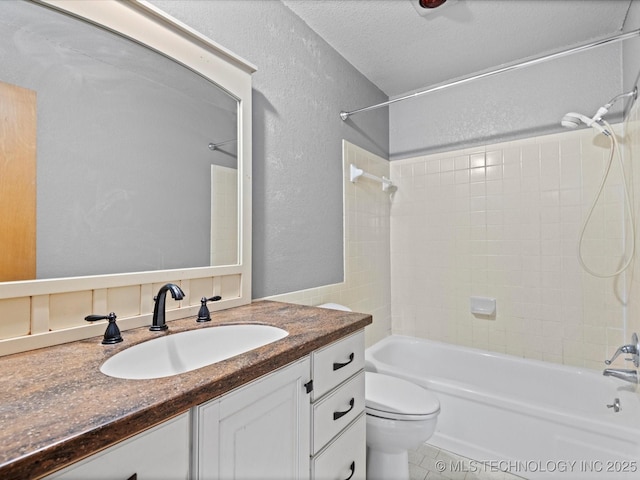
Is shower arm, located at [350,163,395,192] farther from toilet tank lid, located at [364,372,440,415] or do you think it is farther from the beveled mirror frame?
toilet tank lid, located at [364,372,440,415]

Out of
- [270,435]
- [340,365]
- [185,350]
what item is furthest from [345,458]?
[185,350]

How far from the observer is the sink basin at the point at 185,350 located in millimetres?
839

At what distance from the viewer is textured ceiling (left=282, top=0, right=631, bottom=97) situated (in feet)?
5.59

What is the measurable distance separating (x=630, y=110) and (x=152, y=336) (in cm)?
250

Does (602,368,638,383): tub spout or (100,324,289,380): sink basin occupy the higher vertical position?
(100,324,289,380): sink basin

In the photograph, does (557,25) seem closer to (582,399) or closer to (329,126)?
(329,126)

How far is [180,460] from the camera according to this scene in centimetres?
59

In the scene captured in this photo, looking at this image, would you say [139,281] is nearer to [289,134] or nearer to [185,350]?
[185,350]

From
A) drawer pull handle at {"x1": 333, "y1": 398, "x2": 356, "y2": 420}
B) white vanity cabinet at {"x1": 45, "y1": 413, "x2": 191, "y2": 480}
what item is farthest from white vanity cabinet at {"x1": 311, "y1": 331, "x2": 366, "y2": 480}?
white vanity cabinet at {"x1": 45, "y1": 413, "x2": 191, "y2": 480}

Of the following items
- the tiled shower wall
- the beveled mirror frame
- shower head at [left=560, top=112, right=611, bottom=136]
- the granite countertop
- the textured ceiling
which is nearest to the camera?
the granite countertop

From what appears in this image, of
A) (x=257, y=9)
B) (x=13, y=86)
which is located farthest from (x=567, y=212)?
(x=13, y=86)

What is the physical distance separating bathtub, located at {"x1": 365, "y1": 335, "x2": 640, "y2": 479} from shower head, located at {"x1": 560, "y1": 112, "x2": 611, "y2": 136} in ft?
4.71

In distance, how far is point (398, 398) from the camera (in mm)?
1521

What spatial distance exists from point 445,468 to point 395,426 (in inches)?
24.5
